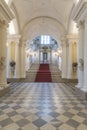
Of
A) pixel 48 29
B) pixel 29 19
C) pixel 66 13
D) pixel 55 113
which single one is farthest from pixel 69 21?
pixel 55 113

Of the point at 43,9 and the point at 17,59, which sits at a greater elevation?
the point at 43,9

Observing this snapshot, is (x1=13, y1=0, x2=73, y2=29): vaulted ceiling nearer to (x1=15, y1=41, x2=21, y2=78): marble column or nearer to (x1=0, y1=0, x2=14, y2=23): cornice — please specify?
(x1=15, y1=41, x2=21, y2=78): marble column

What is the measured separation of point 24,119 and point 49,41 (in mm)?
32159

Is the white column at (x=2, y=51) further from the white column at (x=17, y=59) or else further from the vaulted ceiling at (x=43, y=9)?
the white column at (x=17, y=59)

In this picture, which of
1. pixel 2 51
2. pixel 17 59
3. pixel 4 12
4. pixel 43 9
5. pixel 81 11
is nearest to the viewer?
pixel 81 11

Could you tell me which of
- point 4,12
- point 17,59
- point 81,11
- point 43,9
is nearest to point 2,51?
point 4,12

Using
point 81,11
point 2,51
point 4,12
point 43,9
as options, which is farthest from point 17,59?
point 81,11

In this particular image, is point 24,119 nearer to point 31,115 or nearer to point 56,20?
point 31,115

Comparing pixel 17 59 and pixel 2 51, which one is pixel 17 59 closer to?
pixel 17 59

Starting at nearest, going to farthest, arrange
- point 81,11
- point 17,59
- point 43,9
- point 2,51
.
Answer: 1. point 81,11
2. point 2,51
3. point 43,9
4. point 17,59

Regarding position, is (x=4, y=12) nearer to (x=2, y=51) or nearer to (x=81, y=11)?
(x=2, y=51)

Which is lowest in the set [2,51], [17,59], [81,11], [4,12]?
[17,59]

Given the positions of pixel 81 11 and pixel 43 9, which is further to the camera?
pixel 43 9

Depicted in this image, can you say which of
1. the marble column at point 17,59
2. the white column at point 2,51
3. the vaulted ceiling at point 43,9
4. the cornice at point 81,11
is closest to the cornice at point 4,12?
the white column at point 2,51
